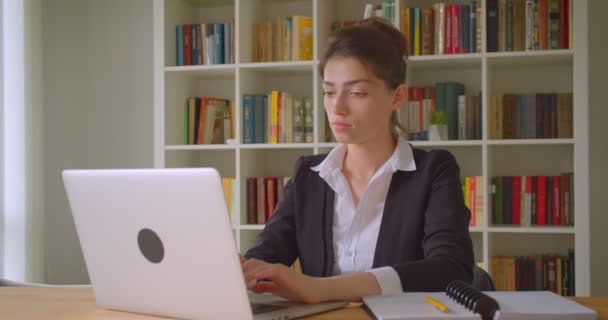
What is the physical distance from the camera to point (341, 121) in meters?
1.67

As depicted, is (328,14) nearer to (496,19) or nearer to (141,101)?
(496,19)

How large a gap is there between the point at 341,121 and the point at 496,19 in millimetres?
1771

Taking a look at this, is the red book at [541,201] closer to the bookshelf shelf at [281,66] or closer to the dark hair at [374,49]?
the bookshelf shelf at [281,66]

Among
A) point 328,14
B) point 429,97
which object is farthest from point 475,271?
point 328,14

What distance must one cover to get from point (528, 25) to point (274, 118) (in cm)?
123

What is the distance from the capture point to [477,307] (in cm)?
106

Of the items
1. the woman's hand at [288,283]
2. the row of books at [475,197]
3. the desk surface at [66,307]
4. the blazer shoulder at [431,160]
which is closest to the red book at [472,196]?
the row of books at [475,197]

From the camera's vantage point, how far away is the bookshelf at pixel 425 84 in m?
3.04

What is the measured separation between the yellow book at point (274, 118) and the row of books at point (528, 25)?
39.9 inches

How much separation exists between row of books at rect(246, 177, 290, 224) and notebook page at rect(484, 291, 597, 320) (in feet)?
7.58

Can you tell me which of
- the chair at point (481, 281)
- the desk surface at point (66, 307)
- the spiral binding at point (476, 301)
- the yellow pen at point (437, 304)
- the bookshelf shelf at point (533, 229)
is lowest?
the bookshelf shelf at point (533, 229)

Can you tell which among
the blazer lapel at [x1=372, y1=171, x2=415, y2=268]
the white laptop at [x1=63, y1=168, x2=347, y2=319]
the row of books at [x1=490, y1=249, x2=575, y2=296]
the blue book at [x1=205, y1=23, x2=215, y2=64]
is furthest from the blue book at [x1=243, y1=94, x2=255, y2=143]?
the white laptop at [x1=63, y1=168, x2=347, y2=319]

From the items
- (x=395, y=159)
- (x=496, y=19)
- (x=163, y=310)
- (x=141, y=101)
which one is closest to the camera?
(x=163, y=310)

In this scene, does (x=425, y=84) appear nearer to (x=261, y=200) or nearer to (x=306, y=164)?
(x=261, y=200)
